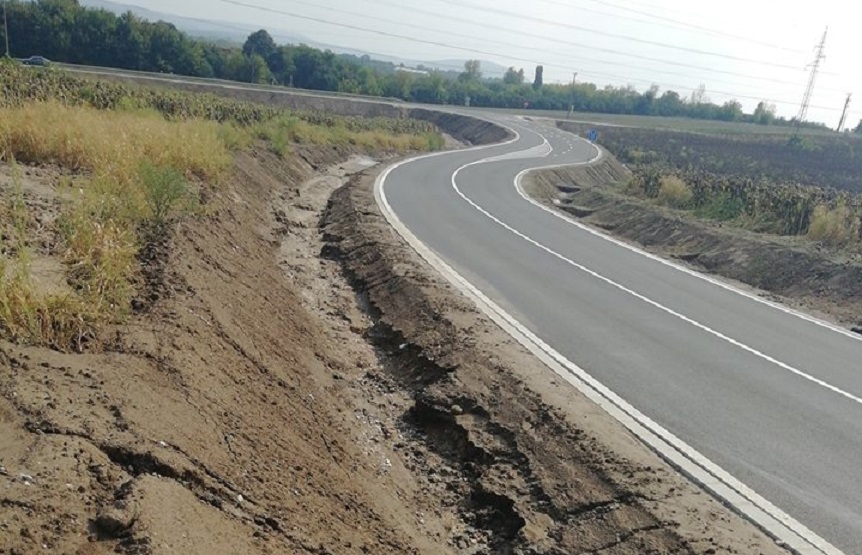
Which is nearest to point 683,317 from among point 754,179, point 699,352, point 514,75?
point 699,352

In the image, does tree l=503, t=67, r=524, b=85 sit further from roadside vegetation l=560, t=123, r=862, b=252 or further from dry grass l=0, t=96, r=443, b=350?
dry grass l=0, t=96, r=443, b=350

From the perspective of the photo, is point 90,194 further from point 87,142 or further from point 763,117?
point 763,117

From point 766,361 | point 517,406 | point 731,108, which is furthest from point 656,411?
point 731,108

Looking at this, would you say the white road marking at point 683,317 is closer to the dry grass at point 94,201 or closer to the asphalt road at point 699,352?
the asphalt road at point 699,352

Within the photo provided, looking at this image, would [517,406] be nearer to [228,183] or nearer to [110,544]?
[110,544]

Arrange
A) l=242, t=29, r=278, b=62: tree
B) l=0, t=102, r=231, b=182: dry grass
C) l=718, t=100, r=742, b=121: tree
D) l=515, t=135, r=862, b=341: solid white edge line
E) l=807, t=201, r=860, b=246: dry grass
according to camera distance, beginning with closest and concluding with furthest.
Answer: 1. l=0, t=102, r=231, b=182: dry grass
2. l=515, t=135, r=862, b=341: solid white edge line
3. l=807, t=201, r=860, b=246: dry grass
4. l=242, t=29, r=278, b=62: tree
5. l=718, t=100, r=742, b=121: tree

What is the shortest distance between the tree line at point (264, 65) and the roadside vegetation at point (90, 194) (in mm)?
51515

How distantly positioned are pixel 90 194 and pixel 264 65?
241 ft

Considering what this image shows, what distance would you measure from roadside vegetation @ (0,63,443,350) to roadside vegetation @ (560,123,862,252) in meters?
14.4

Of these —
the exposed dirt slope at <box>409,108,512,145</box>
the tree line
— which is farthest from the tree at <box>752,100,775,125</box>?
the exposed dirt slope at <box>409,108,512,145</box>

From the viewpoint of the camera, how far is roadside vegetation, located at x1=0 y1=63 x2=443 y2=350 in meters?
5.21

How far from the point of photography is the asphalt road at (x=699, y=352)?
660 centimetres

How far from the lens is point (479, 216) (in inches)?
800

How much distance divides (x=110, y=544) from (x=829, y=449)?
6706 millimetres
